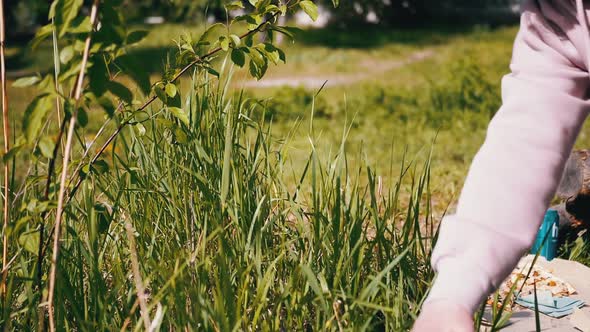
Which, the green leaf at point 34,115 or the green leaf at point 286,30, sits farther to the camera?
the green leaf at point 286,30

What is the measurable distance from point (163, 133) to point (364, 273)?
76cm

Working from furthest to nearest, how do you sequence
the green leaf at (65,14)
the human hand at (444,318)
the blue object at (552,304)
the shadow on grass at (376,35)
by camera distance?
the shadow on grass at (376,35) → the blue object at (552,304) → the green leaf at (65,14) → the human hand at (444,318)

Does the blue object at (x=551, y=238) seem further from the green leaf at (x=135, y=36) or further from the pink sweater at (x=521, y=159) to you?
the green leaf at (x=135, y=36)

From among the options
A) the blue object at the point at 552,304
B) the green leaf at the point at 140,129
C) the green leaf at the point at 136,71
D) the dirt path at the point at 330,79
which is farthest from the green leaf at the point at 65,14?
the dirt path at the point at 330,79

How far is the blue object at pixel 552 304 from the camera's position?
2566 mm

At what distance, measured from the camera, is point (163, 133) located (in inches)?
97.3

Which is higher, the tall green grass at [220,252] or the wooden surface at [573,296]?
the tall green grass at [220,252]

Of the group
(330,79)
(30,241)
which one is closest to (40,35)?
(30,241)

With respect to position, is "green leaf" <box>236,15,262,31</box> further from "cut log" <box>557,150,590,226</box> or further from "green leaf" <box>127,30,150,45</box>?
"cut log" <box>557,150,590,226</box>

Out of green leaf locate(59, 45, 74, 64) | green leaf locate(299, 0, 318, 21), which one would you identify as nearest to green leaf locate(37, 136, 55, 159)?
green leaf locate(59, 45, 74, 64)

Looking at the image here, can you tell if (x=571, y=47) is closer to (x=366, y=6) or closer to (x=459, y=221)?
(x=459, y=221)

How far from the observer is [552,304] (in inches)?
102

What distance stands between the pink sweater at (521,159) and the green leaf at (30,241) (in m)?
0.94

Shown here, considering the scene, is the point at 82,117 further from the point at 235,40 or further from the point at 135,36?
the point at 235,40
